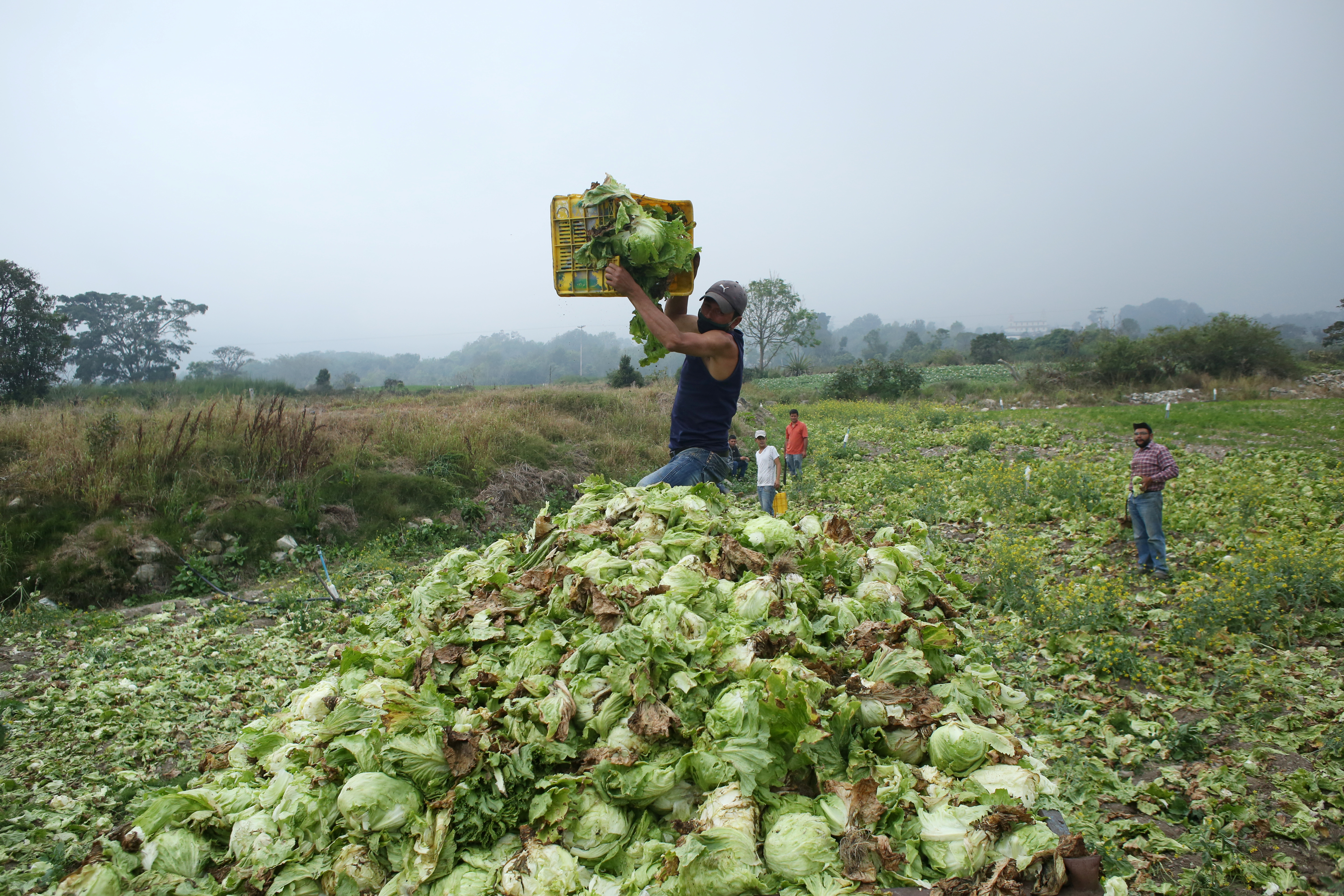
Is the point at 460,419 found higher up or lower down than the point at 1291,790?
higher up

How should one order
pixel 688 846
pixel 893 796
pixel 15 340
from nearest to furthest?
1. pixel 688 846
2. pixel 893 796
3. pixel 15 340

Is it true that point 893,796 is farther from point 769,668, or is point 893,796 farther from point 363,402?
point 363,402

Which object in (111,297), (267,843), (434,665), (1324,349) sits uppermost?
(111,297)

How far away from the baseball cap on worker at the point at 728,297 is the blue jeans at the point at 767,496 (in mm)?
7628

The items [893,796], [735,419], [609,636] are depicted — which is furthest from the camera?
[735,419]

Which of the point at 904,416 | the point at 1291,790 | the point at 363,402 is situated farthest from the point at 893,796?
→ the point at 363,402

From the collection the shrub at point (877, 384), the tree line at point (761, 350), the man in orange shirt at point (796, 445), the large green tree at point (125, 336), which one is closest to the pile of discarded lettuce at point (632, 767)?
the man in orange shirt at point (796, 445)

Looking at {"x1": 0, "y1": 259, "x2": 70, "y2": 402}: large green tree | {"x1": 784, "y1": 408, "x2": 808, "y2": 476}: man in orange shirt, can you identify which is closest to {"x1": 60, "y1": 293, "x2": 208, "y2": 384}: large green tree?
{"x1": 0, "y1": 259, "x2": 70, "y2": 402}: large green tree

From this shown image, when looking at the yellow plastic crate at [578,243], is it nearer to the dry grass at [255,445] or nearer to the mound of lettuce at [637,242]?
the mound of lettuce at [637,242]

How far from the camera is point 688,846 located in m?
2.25

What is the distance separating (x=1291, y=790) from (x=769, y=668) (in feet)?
11.3

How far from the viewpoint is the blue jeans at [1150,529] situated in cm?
771

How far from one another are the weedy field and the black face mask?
4.63ft

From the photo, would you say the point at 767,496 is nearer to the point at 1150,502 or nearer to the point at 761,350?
the point at 1150,502
